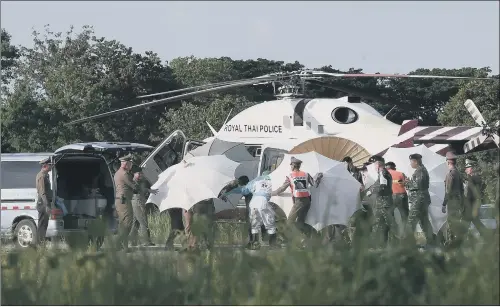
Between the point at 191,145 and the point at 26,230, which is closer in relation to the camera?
the point at 26,230

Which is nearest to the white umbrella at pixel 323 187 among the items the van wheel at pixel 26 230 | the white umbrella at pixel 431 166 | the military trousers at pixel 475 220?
the white umbrella at pixel 431 166

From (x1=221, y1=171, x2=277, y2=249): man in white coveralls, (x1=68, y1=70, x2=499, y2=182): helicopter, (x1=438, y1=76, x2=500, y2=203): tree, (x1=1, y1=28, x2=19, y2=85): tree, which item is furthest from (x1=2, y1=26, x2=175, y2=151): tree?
(x1=221, y1=171, x2=277, y2=249): man in white coveralls

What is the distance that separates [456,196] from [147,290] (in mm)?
8817

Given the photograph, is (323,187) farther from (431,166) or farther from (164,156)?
(164,156)

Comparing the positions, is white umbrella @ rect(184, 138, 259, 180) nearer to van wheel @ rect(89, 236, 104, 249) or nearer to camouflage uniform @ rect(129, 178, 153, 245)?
camouflage uniform @ rect(129, 178, 153, 245)

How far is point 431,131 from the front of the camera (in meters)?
22.1

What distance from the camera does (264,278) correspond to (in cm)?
758

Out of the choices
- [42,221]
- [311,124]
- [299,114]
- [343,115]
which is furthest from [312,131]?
[42,221]

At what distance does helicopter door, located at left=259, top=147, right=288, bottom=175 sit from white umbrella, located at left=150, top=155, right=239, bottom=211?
276 cm

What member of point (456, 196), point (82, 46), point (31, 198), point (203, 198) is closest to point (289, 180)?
point (203, 198)

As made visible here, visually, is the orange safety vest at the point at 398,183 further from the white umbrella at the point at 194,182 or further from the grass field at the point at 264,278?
the grass field at the point at 264,278

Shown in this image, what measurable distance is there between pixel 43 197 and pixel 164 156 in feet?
20.0

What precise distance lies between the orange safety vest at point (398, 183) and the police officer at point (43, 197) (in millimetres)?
5642

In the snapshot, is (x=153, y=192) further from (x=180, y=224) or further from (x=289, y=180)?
(x=289, y=180)
